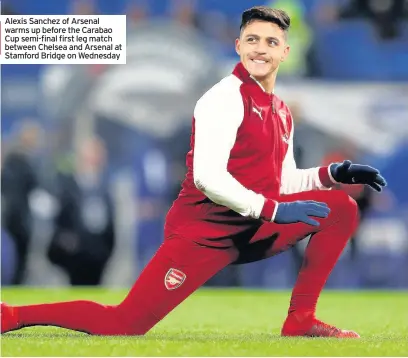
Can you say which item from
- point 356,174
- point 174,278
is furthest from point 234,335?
point 356,174

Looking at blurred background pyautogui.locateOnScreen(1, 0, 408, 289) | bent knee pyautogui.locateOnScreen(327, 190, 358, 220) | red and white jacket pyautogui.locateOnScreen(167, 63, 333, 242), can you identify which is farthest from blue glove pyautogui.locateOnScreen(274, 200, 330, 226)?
blurred background pyautogui.locateOnScreen(1, 0, 408, 289)

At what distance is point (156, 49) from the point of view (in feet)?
56.1

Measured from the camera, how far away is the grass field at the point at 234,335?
19.0ft

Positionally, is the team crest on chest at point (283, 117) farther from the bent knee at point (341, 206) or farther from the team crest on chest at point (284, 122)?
the bent knee at point (341, 206)

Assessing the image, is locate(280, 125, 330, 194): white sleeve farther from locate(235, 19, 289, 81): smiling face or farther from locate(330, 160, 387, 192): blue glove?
locate(235, 19, 289, 81): smiling face

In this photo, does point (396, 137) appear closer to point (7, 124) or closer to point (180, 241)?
point (7, 124)

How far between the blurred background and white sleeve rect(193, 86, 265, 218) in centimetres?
660

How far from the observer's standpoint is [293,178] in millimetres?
6820

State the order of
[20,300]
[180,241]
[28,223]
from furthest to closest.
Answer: [28,223]
[20,300]
[180,241]

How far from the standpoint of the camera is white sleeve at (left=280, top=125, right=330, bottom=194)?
6.80m

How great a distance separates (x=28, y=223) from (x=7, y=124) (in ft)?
10.7

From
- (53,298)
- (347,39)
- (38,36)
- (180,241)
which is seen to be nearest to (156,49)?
(347,39)

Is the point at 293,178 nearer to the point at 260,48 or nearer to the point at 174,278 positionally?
the point at 260,48

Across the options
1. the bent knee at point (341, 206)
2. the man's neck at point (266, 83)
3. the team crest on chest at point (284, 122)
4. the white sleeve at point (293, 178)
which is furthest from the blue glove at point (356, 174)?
the man's neck at point (266, 83)
